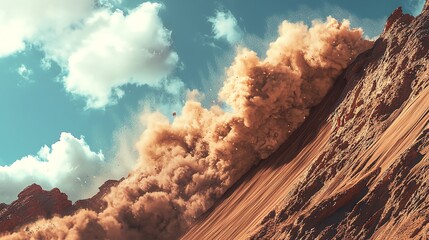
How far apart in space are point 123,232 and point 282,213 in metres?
15.0

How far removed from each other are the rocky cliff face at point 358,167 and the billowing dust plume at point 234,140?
48.5 inches

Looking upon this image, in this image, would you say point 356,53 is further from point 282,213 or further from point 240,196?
point 282,213

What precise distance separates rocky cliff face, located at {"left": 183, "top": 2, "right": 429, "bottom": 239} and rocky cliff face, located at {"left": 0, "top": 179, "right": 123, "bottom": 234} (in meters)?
12.8

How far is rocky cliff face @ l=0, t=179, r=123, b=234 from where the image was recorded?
34.9m

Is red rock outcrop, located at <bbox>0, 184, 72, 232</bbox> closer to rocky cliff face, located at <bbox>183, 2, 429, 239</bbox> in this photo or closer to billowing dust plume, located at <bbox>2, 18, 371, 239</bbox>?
billowing dust plume, located at <bbox>2, 18, 371, 239</bbox>

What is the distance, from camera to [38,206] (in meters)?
36.2

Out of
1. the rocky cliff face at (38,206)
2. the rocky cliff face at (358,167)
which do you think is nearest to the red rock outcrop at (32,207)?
the rocky cliff face at (38,206)

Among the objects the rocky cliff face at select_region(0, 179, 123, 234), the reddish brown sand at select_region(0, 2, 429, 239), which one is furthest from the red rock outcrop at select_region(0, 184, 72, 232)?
the reddish brown sand at select_region(0, 2, 429, 239)

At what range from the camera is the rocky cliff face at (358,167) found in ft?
45.5

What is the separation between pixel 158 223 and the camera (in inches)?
1201

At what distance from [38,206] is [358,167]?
26606mm

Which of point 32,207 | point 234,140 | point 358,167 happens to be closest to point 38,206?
point 32,207

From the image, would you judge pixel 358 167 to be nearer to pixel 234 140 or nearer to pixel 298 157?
pixel 298 157

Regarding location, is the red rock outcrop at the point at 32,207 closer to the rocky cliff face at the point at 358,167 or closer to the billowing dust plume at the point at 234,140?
the billowing dust plume at the point at 234,140
